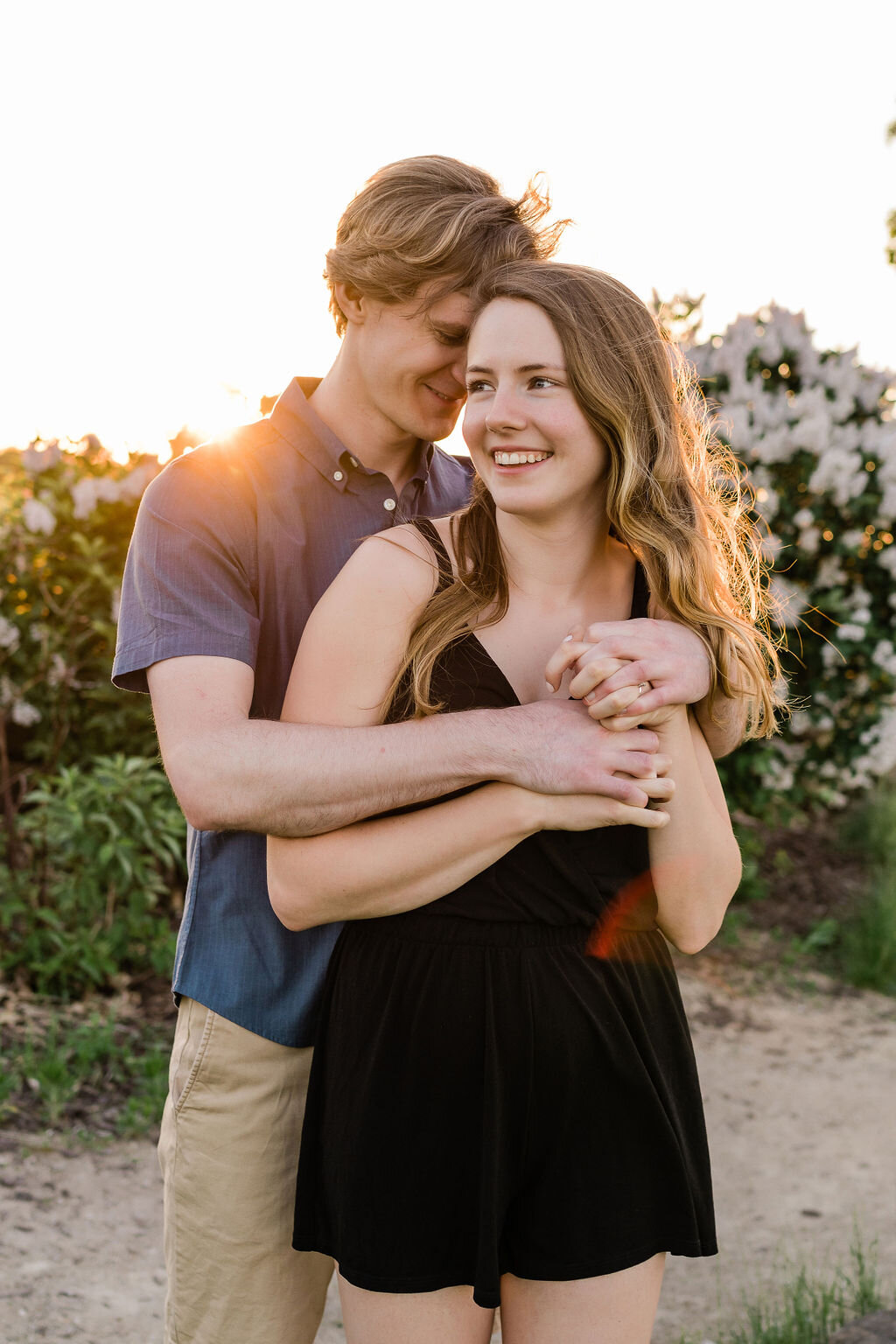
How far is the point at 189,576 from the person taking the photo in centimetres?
200

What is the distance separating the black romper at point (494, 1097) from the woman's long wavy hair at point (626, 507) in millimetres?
79

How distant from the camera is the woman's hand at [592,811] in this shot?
1.83m

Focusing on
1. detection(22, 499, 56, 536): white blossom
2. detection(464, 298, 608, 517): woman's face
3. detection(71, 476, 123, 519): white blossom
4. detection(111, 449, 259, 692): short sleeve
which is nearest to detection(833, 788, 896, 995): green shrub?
detection(71, 476, 123, 519): white blossom

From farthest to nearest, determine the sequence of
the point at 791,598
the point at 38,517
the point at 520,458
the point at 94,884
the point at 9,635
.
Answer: the point at 791,598 → the point at 9,635 → the point at 38,517 → the point at 94,884 → the point at 520,458

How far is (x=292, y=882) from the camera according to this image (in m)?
1.85

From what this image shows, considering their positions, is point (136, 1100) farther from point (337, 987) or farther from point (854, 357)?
point (854, 357)

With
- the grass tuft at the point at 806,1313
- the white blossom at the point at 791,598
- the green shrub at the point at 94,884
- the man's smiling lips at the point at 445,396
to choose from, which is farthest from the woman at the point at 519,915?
the white blossom at the point at 791,598

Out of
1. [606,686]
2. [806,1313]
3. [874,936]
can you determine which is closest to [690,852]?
[606,686]

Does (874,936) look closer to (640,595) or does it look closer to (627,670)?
(640,595)

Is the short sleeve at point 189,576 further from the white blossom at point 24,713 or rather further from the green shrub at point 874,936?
the green shrub at point 874,936

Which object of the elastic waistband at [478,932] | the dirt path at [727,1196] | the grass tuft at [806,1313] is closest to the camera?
the elastic waistband at [478,932]

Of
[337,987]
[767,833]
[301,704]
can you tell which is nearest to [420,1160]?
[337,987]

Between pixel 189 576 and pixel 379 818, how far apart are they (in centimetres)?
54

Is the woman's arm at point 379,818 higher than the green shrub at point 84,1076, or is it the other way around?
the woman's arm at point 379,818
